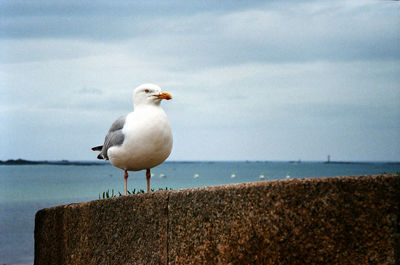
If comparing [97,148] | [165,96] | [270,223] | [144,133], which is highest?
[165,96]

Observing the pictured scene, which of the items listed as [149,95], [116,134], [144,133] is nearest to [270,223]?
[144,133]

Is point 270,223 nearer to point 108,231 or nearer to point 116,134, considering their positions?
point 108,231

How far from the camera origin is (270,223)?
4285 mm

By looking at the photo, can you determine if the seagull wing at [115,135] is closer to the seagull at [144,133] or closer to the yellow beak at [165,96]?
the seagull at [144,133]

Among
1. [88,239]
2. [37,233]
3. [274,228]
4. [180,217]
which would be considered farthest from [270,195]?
[37,233]

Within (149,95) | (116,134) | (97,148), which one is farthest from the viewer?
(97,148)

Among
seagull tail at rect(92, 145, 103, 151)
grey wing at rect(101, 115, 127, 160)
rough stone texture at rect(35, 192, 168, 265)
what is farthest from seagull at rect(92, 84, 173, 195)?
seagull tail at rect(92, 145, 103, 151)

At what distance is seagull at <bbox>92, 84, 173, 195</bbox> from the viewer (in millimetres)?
5820

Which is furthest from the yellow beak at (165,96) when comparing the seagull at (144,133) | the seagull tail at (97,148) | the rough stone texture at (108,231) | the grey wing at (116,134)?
the seagull tail at (97,148)

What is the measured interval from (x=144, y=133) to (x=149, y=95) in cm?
45

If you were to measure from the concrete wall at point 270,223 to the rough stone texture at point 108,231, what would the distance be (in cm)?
2

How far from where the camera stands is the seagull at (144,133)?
19.1 feet

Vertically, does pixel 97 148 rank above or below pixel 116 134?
below

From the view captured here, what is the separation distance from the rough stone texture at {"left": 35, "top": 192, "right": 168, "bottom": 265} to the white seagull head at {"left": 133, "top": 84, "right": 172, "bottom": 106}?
1112 mm
